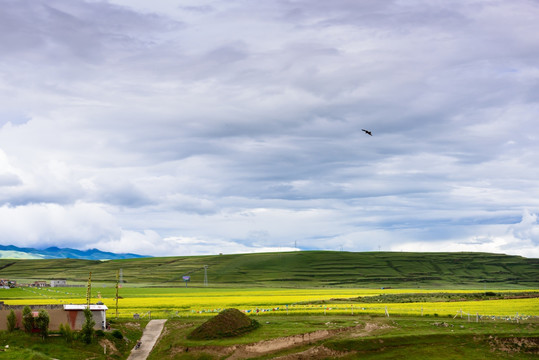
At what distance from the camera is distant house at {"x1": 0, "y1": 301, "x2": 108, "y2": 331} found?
71369 mm

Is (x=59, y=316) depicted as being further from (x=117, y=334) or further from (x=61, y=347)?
(x=117, y=334)

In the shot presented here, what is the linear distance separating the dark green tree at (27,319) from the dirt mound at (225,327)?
20590 millimetres

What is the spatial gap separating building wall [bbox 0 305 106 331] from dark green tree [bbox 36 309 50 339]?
142 inches

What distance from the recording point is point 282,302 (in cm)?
12144

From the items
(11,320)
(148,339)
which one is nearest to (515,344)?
(148,339)

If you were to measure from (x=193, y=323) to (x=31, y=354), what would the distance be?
88.1 ft

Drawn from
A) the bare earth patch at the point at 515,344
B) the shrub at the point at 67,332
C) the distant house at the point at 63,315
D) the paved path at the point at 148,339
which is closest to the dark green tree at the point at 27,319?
the distant house at the point at 63,315

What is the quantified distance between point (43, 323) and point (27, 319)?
8.56ft

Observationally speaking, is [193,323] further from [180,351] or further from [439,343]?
[439,343]

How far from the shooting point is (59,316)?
240 feet

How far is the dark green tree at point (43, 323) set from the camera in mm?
68375

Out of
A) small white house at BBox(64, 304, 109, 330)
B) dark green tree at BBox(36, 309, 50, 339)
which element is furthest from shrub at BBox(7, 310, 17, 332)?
small white house at BBox(64, 304, 109, 330)

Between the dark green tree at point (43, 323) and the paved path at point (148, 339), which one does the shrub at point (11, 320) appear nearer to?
the dark green tree at point (43, 323)

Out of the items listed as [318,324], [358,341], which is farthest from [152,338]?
[358,341]
